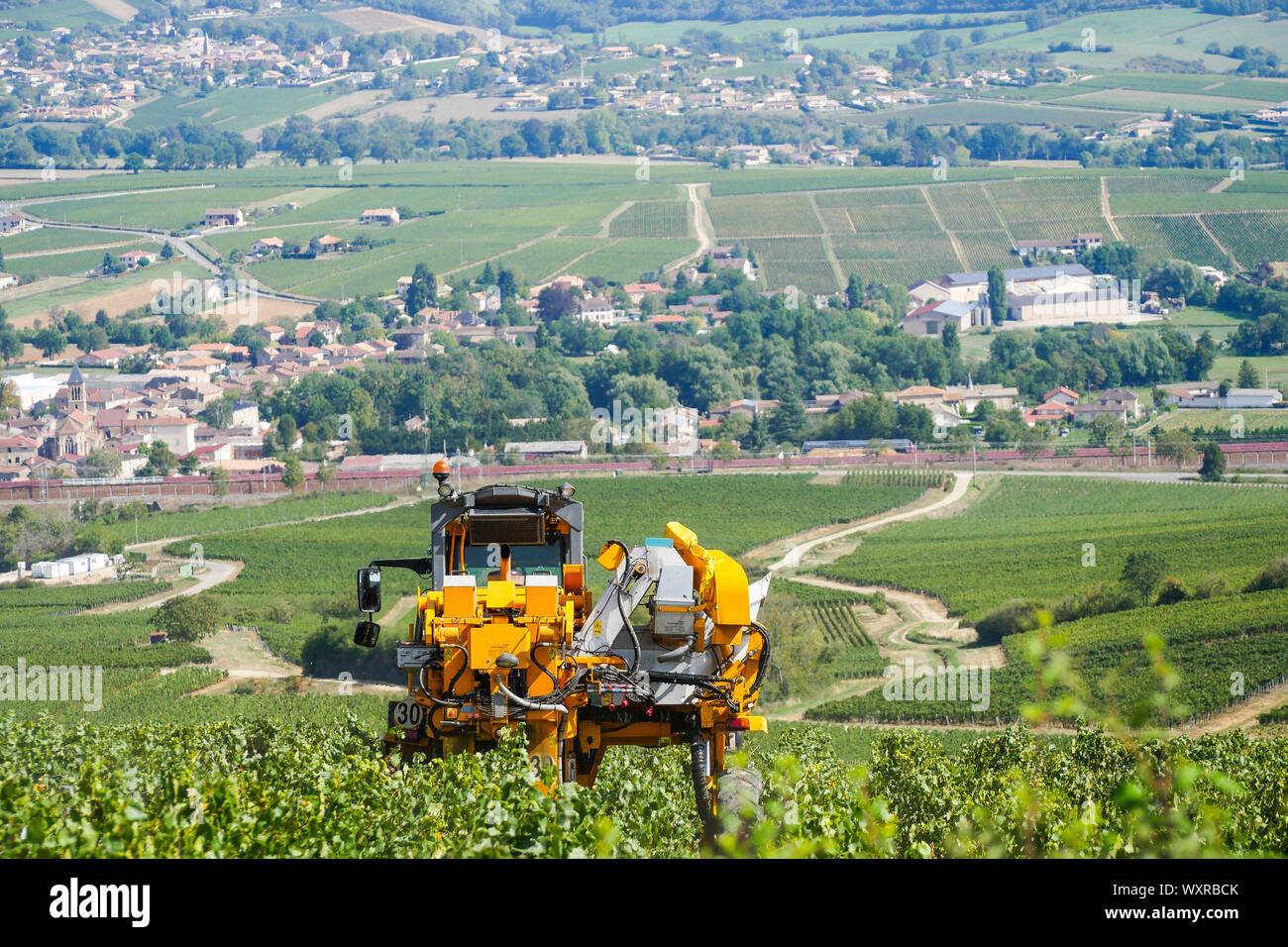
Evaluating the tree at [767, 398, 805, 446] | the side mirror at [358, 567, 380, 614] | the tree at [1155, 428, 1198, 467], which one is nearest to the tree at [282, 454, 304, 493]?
the tree at [767, 398, 805, 446]

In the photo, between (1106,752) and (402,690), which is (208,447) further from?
(1106,752)

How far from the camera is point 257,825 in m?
8.66

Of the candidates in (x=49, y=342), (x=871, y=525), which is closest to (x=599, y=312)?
(x=49, y=342)

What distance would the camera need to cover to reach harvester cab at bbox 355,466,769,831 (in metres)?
11.2

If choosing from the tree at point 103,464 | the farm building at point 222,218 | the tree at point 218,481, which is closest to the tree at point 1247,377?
the tree at point 218,481

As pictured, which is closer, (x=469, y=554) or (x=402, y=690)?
(x=469, y=554)

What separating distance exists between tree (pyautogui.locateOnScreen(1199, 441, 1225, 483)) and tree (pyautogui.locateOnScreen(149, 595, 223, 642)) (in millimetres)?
46054

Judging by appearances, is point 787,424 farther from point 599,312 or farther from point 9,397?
point 9,397

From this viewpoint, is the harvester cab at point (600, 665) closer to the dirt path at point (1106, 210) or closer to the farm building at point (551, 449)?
the farm building at point (551, 449)

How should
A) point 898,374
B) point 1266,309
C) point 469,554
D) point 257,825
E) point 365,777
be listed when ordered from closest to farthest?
point 257,825, point 365,777, point 469,554, point 898,374, point 1266,309

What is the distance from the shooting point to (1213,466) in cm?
7325

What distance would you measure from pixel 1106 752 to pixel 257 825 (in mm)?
14436
